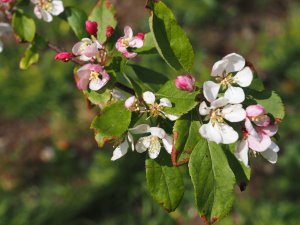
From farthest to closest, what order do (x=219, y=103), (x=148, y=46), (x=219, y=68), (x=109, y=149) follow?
(x=109, y=149)
(x=148, y=46)
(x=219, y=68)
(x=219, y=103)

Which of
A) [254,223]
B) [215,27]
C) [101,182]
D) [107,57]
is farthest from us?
[215,27]

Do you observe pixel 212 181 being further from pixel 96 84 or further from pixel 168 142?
pixel 96 84

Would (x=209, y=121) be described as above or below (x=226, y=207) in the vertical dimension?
above

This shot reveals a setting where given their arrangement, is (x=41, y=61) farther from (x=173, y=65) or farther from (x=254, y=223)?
(x=173, y=65)

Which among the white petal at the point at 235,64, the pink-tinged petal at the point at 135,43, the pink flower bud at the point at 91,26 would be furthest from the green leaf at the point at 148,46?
the white petal at the point at 235,64

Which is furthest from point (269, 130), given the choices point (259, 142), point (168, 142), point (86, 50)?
point (86, 50)

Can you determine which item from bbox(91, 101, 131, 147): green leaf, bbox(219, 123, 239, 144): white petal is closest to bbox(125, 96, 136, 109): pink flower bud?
bbox(91, 101, 131, 147): green leaf

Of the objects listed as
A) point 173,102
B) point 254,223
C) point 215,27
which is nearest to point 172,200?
point 173,102
